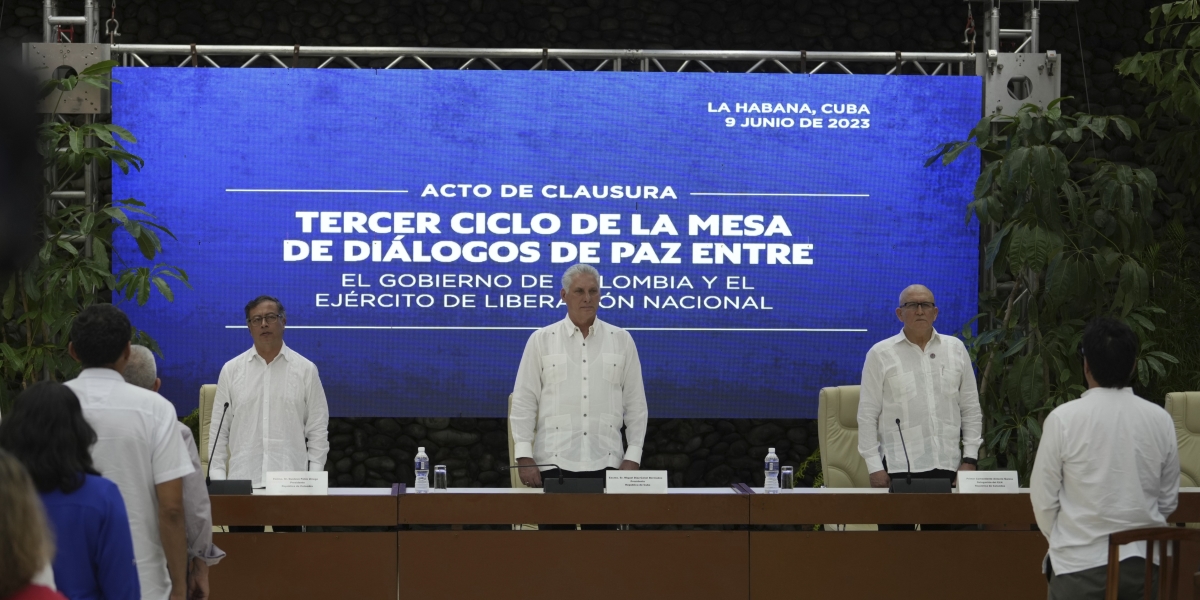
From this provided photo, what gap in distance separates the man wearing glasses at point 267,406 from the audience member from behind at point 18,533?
2.56m

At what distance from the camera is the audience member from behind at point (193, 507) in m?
2.40

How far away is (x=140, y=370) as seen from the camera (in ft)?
8.18

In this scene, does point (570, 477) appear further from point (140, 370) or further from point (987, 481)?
point (140, 370)

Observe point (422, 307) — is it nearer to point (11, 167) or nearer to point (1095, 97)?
point (1095, 97)

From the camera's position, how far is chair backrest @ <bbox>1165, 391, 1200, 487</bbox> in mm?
4105

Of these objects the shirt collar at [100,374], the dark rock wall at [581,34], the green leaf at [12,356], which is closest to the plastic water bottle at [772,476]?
the shirt collar at [100,374]

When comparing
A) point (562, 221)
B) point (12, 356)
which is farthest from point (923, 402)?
point (12, 356)

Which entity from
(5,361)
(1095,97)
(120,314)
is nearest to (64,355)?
(5,361)

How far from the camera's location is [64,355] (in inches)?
186

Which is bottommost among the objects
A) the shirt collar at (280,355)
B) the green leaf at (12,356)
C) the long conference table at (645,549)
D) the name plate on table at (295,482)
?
the long conference table at (645,549)

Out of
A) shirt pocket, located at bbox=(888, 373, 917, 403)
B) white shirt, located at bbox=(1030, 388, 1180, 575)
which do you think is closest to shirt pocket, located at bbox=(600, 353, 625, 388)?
shirt pocket, located at bbox=(888, 373, 917, 403)

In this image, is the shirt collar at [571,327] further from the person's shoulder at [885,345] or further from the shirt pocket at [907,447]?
the shirt pocket at [907,447]

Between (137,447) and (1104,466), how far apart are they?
2.11 m

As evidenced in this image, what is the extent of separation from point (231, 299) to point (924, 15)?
13.1 ft
